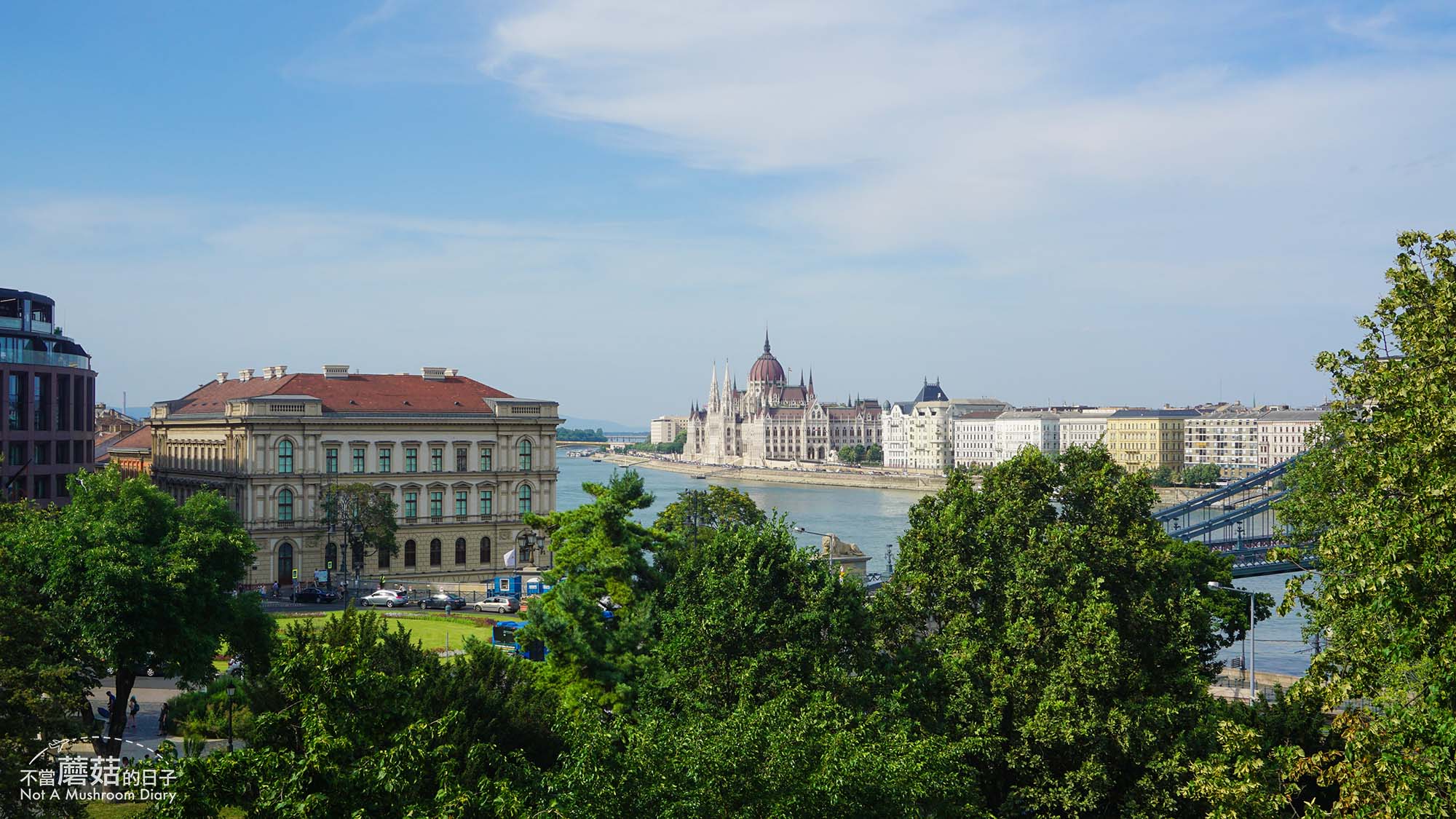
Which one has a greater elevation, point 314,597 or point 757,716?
point 757,716

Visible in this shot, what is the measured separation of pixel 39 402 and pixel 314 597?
1261cm

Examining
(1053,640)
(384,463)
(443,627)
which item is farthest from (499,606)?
(1053,640)

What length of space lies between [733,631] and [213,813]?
1028cm

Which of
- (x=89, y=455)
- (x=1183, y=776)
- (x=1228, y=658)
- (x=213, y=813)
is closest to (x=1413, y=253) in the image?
(x=1183, y=776)

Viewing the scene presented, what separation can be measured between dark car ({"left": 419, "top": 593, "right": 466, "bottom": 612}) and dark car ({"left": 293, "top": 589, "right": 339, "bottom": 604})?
3.43m

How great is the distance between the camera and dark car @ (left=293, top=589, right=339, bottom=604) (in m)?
49.7

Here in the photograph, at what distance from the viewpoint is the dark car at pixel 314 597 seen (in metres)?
49.7

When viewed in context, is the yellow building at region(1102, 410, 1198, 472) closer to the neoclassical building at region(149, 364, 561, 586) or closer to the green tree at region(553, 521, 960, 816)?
the neoclassical building at region(149, 364, 561, 586)

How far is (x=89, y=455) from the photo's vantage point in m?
53.7

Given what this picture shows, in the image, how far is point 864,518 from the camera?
118688 mm

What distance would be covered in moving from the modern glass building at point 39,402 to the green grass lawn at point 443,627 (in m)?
14.0

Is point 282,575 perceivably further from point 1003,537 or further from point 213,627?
point 1003,537

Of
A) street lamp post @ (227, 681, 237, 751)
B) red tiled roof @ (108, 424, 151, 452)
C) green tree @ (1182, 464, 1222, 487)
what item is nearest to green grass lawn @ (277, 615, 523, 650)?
street lamp post @ (227, 681, 237, 751)

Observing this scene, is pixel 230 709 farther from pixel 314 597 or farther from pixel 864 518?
pixel 864 518
